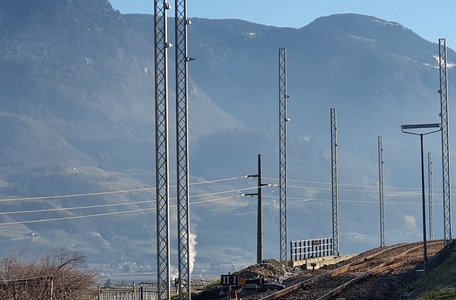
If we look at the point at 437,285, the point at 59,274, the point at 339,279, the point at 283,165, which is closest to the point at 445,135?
the point at 283,165

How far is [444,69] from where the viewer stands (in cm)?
6581

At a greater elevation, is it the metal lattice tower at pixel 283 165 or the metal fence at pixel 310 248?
the metal lattice tower at pixel 283 165

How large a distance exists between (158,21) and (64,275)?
20.0m

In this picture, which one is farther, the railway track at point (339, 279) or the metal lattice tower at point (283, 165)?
the metal lattice tower at point (283, 165)

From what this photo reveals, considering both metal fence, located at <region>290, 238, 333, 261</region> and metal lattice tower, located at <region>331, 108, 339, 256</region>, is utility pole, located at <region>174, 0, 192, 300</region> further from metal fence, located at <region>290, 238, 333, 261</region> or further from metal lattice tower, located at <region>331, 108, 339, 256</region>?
metal lattice tower, located at <region>331, 108, 339, 256</region>

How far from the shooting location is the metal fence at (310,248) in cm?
7646

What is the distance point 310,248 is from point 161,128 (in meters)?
43.6

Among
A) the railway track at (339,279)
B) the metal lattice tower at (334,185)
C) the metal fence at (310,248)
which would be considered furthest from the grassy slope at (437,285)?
the metal lattice tower at (334,185)

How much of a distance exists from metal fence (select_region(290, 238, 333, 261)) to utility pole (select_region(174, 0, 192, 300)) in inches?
1376

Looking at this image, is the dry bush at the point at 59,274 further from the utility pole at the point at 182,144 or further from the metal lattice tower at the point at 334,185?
the metal lattice tower at the point at 334,185

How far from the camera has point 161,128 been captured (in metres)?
37.7

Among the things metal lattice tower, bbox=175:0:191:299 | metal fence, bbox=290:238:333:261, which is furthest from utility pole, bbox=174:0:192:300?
metal fence, bbox=290:238:333:261

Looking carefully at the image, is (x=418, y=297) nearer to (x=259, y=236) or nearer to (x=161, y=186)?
(x=161, y=186)

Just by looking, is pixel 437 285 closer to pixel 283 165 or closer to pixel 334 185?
pixel 283 165
